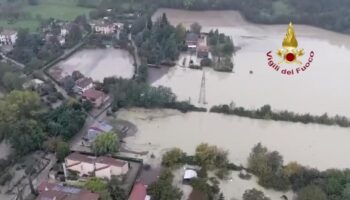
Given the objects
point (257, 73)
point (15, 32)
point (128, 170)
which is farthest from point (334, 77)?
point (15, 32)

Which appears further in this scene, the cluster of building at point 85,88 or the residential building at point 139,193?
the cluster of building at point 85,88

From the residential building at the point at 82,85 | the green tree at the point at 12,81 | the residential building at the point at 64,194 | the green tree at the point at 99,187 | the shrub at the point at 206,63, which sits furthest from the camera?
the shrub at the point at 206,63

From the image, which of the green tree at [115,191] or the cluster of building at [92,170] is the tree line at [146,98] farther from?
the green tree at [115,191]

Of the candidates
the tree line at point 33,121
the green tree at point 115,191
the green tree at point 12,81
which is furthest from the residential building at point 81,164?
the green tree at point 12,81

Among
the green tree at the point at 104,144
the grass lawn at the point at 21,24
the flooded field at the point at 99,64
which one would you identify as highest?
the grass lawn at the point at 21,24

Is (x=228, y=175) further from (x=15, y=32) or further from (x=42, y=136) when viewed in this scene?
(x=15, y=32)

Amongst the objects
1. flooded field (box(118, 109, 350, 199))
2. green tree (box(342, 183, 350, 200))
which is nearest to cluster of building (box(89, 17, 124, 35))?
flooded field (box(118, 109, 350, 199))
